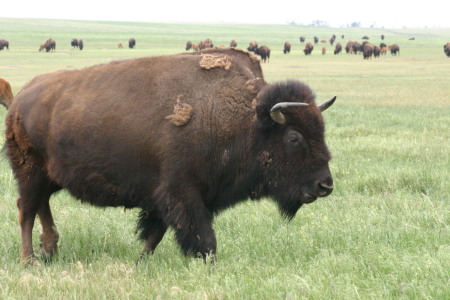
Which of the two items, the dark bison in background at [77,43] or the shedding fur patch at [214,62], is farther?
the dark bison in background at [77,43]

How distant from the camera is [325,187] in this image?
16.5 feet

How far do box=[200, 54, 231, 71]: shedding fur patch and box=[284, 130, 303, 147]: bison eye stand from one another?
81 centimetres

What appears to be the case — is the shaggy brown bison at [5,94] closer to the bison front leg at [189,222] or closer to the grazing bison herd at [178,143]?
the grazing bison herd at [178,143]

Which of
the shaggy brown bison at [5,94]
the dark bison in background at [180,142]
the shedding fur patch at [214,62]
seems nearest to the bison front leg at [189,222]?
the dark bison in background at [180,142]

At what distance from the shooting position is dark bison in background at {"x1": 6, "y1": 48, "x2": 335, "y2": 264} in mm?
5176

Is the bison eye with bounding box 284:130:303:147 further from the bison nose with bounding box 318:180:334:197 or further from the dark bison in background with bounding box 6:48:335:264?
the bison nose with bounding box 318:180:334:197

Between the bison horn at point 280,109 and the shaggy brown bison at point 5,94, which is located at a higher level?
the bison horn at point 280,109

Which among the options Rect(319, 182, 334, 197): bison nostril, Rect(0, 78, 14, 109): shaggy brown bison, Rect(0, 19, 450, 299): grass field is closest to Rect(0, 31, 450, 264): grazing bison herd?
Rect(319, 182, 334, 197): bison nostril

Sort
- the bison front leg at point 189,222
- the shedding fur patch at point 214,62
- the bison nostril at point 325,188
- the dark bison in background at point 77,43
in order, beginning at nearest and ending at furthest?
the bison nostril at point 325,188, the bison front leg at point 189,222, the shedding fur patch at point 214,62, the dark bison in background at point 77,43

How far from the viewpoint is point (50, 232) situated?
19.5 ft

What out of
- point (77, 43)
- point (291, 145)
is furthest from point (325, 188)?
point (77, 43)

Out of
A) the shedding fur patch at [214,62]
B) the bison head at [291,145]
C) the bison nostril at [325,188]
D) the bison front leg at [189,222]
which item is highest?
the shedding fur patch at [214,62]

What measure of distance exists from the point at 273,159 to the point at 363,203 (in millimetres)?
2286

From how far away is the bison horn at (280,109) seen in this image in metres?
5.05
